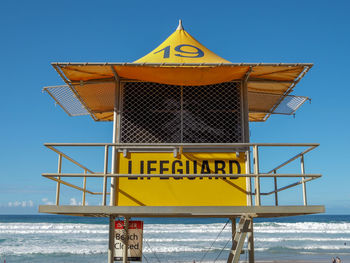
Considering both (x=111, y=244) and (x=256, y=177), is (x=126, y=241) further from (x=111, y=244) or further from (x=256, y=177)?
(x=256, y=177)

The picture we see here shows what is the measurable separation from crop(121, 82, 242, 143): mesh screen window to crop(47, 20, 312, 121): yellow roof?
0.47 metres

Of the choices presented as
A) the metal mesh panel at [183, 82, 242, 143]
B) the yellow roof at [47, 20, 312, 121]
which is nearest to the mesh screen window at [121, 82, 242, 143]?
the metal mesh panel at [183, 82, 242, 143]

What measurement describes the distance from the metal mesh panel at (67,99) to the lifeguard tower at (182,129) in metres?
0.07

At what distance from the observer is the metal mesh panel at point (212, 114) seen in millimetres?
8766

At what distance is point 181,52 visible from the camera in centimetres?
934

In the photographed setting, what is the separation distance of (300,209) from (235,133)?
90.7 inches

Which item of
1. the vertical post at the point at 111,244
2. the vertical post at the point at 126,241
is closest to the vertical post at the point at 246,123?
the vertical post at the point at 111,244

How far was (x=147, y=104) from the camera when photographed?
8.94 meters

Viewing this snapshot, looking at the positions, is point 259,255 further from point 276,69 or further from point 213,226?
point 276,69

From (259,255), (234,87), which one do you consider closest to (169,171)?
(234,87)

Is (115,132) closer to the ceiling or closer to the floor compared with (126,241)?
closer to the ceiling

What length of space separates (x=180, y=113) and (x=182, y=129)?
374mm

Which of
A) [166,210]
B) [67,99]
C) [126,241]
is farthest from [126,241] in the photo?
[67,99]

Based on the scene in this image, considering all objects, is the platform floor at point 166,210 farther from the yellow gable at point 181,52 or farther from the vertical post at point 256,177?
the yellow gable at point 181,52
